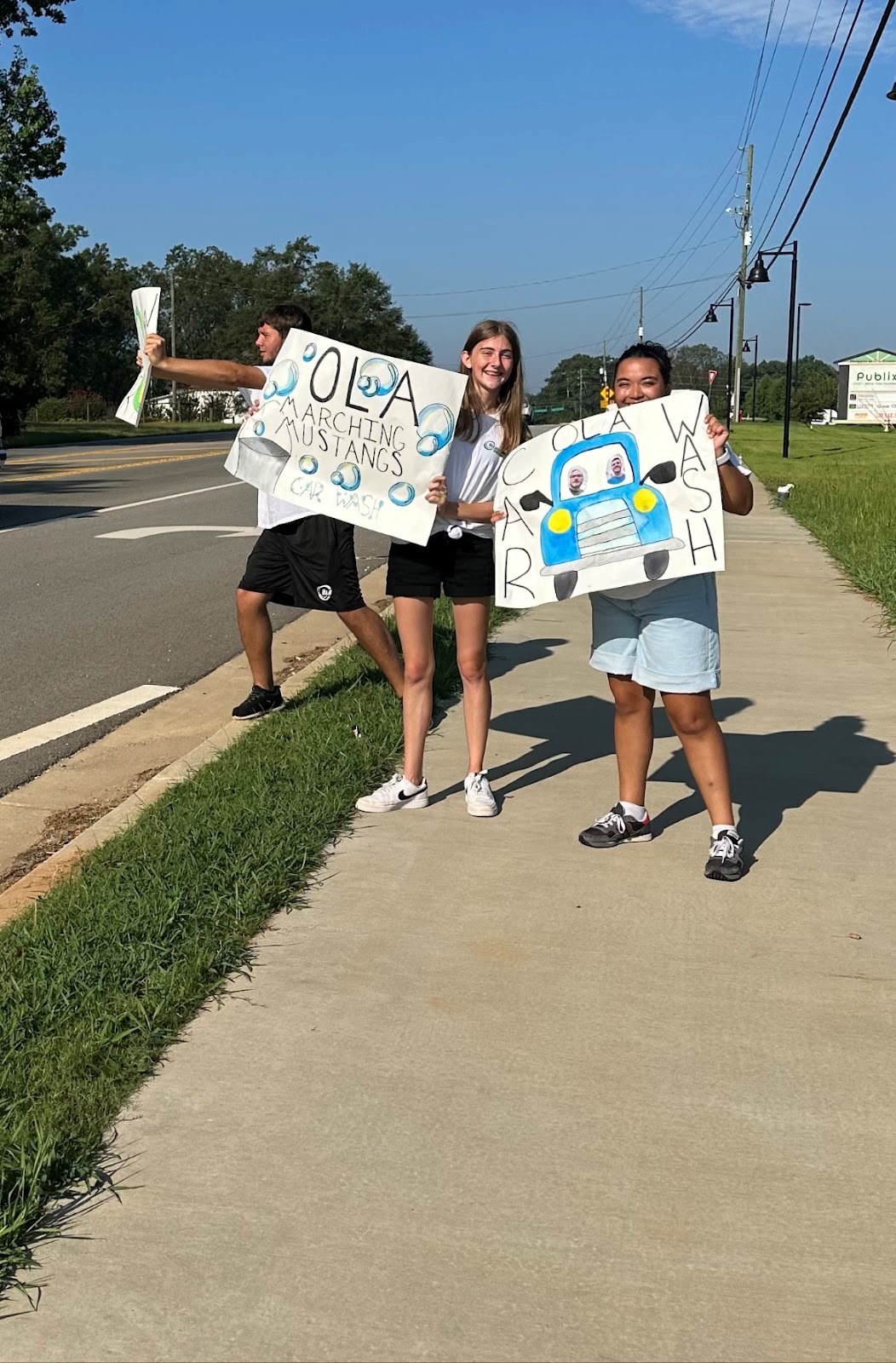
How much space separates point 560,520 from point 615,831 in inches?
42.1

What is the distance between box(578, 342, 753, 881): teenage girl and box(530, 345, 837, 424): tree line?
52413 millimetres

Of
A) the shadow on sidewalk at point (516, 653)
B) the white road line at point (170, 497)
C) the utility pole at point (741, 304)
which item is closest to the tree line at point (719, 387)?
the utility pole at point (741, 304)

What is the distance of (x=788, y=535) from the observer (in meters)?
16.1

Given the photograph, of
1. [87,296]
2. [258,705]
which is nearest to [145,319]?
[258,705]

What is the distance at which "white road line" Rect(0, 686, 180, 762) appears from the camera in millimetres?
6715

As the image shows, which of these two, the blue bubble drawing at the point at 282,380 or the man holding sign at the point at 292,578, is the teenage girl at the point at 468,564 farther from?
the man holding sign at the point at 292,578

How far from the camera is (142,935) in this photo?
4.01 metres

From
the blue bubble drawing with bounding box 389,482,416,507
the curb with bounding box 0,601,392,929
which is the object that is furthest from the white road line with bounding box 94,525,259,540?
the blue bubble drawing with bounding box 389,482,416,507

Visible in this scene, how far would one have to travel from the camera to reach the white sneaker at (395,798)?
5.31 metres

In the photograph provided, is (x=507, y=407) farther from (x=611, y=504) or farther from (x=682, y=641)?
(x=682, y=641)

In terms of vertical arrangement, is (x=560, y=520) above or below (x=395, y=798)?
above

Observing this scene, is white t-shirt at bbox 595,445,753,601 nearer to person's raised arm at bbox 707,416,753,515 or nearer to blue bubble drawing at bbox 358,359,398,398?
person's raised arm at bbox 707,416,753,515

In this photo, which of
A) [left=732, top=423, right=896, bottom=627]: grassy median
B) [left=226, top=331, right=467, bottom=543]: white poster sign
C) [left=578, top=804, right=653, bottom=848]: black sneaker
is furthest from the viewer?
[left=732, top=423, right=896, bottom=627]: grassy median

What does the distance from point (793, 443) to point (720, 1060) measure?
47522mm
